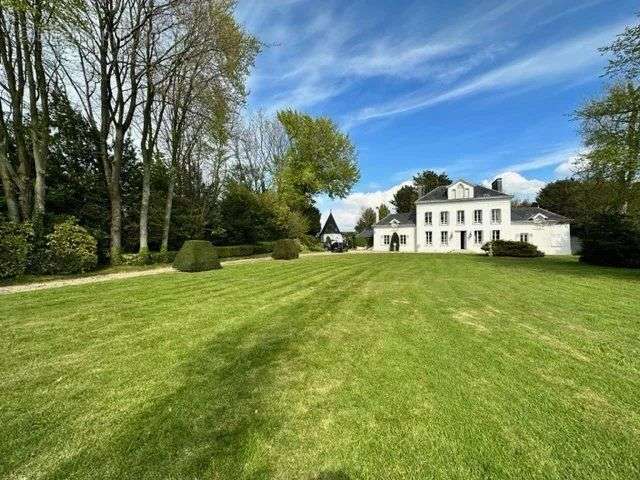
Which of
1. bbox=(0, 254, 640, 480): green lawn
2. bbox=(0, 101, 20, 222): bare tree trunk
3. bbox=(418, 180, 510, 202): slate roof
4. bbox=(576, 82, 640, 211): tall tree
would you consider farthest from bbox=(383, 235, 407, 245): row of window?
bbox=(0, 101, 20, 222): bare tree trunk

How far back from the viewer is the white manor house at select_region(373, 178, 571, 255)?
1340 inches

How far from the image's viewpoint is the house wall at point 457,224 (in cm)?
3512

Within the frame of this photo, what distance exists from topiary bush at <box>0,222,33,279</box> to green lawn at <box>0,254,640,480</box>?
21.1 ft

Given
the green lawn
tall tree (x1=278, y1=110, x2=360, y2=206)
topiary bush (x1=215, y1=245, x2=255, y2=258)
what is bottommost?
the green lawn

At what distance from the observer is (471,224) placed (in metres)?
36.6

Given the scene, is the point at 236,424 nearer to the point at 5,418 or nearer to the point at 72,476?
the point at 72,476

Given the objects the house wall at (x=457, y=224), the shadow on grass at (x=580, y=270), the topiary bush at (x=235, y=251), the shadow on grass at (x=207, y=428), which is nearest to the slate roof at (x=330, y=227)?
the house wall at (x=457, y=224)

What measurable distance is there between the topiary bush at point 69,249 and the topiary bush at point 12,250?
0.88 metres

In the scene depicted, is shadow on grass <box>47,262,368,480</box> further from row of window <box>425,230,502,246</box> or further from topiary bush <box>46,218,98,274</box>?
row of window <box>425,230,502,246</box>

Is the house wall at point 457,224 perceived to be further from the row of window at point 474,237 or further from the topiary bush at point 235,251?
the topiary bush at point 235,251

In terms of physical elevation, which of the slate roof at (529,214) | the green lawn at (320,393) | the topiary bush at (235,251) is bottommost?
the green lawn at (320,393)

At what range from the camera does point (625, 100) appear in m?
13.6

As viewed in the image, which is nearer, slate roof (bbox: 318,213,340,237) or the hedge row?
the hedge row

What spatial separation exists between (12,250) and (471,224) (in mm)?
37068
